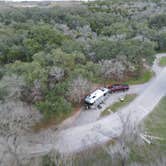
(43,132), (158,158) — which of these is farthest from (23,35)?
(158,158)

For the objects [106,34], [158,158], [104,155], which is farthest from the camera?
[106,34]

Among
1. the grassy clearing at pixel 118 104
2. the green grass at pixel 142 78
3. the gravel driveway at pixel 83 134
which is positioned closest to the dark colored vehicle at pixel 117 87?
the gravel driveway at pixel 83 134

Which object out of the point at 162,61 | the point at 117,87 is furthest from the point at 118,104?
the point at 162,61

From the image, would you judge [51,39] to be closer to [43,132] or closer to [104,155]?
[43,132]

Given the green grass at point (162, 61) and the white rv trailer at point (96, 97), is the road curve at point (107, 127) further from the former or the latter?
the green grass at point (162, 61)

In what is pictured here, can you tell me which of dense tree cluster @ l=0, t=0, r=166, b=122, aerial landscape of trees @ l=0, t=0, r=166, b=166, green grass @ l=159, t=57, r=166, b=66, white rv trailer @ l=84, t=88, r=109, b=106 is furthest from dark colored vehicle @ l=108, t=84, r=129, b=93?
green grass @ l=159, t=57, r=166, b=66

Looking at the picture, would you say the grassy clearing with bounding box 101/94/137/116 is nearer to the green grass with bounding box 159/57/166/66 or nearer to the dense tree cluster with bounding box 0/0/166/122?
the dense tree cluster with bounding box 0/0/166/122
